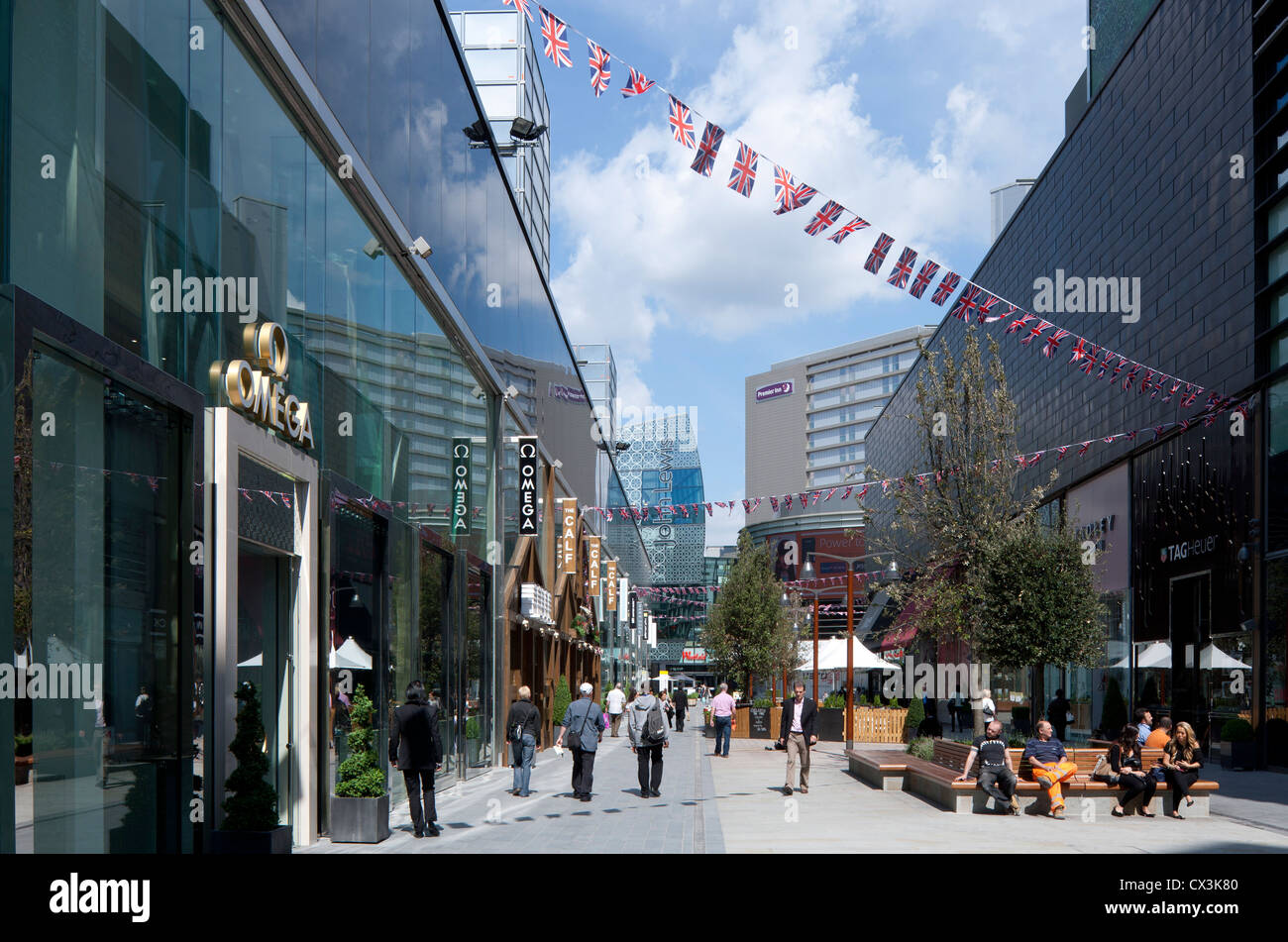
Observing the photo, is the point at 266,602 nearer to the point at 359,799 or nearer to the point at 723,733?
the point at 359,799

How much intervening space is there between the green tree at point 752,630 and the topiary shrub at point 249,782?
3757cm

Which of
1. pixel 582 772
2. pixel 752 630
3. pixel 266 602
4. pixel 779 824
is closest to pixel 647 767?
pixel 582 772

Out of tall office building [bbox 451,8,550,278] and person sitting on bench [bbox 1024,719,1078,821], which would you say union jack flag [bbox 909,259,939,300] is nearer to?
person sitting on bench [bbox 1024,719,1078,821]

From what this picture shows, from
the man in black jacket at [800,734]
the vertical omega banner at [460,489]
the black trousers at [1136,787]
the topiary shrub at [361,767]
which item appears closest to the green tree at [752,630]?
the vertical omega banner at [460,489]

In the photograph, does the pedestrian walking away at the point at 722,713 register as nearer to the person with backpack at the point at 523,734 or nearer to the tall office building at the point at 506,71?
the person with backpack at the point at 523,734

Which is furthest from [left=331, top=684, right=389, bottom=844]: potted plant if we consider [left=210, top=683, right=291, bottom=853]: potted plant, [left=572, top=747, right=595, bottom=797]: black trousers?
[left=572, top=747, right=595, bottom=797]: black trousers

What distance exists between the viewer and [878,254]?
18.8m

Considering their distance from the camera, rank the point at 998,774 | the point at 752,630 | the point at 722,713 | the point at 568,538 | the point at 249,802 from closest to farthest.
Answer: the point at 249,802
the point at 998,774
the point at 722,713
the point at 568,538
the point at 752,630

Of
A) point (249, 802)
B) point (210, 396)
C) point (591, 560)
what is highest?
point (210, 396)

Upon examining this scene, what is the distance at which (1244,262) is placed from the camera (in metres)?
27.0

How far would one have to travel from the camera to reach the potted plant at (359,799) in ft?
41.1

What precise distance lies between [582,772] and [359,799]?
619 centimetres

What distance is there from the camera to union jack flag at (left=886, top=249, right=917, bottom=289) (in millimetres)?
19078
